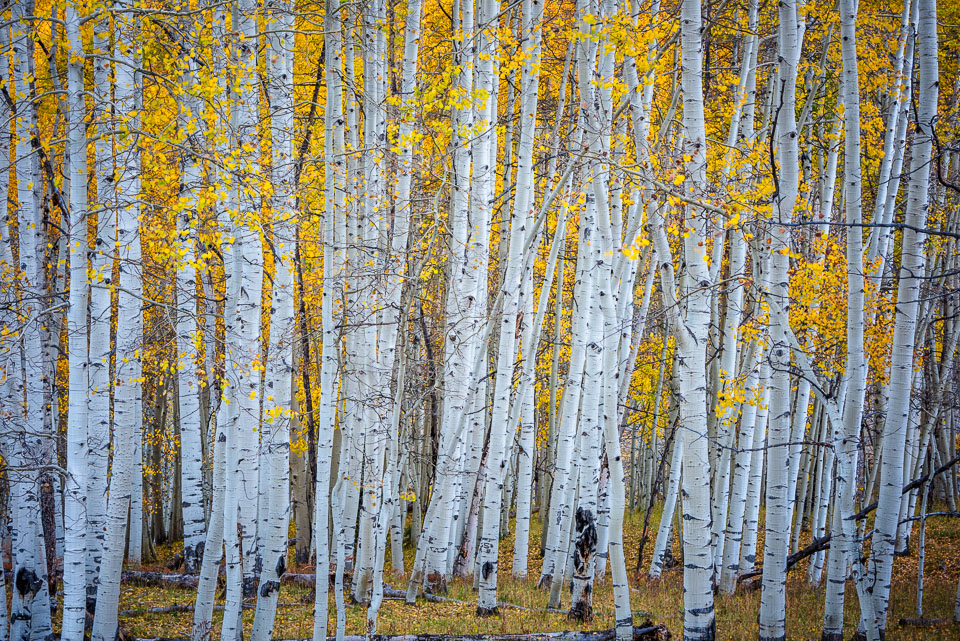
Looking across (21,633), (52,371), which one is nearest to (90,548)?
(21,633)

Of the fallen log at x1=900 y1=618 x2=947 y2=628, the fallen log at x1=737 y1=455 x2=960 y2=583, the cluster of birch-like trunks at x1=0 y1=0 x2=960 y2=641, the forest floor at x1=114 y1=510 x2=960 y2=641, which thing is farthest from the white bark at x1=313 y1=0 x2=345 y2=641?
the fallen log at x1=900 y1=618 x2=947 y2=628

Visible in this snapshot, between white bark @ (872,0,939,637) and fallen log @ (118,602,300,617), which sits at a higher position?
white bark @ (872,0,939,637)

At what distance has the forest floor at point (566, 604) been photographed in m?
7.17

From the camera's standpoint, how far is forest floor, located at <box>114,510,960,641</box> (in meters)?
7.17

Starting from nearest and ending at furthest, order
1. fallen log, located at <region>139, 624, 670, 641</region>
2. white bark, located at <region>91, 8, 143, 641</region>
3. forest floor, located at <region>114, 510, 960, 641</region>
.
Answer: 1. white bark, located at <region>91, 8, 143, 641</region>
2. fallen log, located at <region>139, 624, 670, 641</region>
3. forest floor, located at <region>114, 510, 960, 641</region>

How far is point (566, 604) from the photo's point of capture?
880 cm

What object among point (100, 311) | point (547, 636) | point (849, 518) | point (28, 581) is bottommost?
point (547, 636)

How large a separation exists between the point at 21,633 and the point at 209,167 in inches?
204

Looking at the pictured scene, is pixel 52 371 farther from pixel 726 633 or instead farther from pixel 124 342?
pixel 726 633

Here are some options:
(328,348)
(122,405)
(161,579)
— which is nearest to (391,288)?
(328,348)

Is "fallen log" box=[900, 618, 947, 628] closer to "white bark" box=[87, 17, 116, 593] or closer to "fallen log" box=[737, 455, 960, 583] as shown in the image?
"fallen log" box=[737, 455, 960, 583]

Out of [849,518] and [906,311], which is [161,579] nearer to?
[849,518]

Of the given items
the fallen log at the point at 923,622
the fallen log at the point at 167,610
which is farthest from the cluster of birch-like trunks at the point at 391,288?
the fallen log at the point at 923,622

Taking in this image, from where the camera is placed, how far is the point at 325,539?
5953 millimetres
